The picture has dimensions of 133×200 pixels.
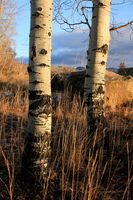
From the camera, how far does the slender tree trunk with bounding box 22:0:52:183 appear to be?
156 cm

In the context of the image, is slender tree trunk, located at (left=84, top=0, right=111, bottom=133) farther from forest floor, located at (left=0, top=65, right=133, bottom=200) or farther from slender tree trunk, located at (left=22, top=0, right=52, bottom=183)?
slender tree trunk, located at (left=22, top=0, right=52, bottom=183)

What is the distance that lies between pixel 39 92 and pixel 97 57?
4.21 feet

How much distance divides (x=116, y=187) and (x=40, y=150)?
87 cm

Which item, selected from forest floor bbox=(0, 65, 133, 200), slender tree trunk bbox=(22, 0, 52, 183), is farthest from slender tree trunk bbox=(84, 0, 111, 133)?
slender tree trunk bbox=(22, 0, 52, 183)

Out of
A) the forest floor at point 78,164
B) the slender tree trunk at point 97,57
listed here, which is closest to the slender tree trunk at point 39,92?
the forest floor at point 78,164

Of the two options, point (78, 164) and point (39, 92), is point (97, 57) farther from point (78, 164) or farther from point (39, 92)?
point (78, 164)

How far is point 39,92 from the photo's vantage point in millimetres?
1615

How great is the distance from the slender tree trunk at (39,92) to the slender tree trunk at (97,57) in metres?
1.09

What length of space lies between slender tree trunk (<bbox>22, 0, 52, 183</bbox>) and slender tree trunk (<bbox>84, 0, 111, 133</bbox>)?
1.09 m

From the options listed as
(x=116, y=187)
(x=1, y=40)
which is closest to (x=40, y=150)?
(x=116, y=187)

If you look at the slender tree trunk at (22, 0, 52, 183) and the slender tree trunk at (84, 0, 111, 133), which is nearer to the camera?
the slender tree trunk at (22, 0, 52, 183)

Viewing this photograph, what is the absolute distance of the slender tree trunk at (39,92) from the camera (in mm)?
1560

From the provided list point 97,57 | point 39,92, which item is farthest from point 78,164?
point 97,57

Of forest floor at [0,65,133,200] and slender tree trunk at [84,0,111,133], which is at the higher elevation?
slender tree trunk at [84,0,111,133]
